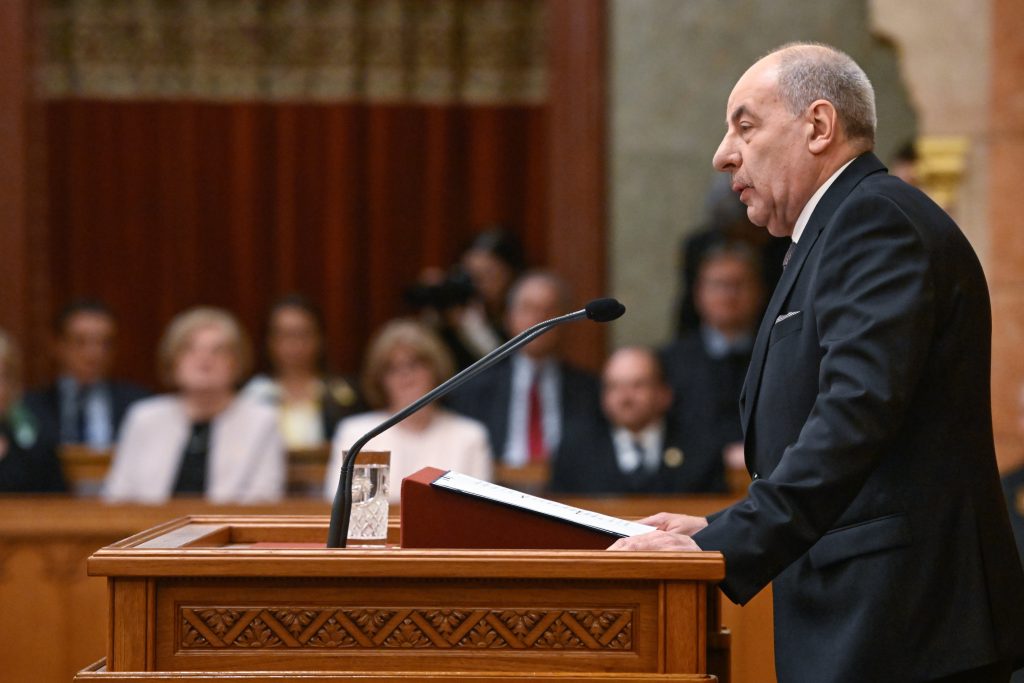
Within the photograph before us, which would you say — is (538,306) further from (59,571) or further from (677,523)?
(677,523)

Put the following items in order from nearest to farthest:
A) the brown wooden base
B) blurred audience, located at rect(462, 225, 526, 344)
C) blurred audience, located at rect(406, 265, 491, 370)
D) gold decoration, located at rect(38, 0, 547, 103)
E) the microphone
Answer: the brown wooden base < the microphone < blurred audience, located at rect(406, 265, 491, 370) < blurred audience, located at rect(462, 225, 526, 344) < gold decoration, located at rect(38, 0, 547, 103)

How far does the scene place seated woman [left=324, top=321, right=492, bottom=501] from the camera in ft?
17.9

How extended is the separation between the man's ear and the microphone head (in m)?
0.40

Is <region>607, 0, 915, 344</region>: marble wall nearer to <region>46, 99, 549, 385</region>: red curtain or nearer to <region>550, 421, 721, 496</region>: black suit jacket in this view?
<region>46, 99, 549, 385</region>: red curtain

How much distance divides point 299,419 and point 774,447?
467 cm

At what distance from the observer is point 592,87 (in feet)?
26.9

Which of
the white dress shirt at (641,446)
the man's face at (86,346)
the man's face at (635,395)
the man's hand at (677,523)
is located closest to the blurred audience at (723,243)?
the man's face at (635,395)

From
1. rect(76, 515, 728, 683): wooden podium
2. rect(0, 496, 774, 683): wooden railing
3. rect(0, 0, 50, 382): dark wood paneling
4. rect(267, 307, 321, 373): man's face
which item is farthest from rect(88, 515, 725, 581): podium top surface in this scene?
rect(0, 0, 50, 382): dark wood paneling

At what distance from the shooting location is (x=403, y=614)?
224 centimetres

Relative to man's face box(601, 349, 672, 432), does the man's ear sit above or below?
above

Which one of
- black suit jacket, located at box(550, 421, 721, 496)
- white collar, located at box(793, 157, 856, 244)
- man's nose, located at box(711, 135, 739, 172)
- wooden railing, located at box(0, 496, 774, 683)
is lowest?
wooden railing, located at box(0, 496, 774, 683)

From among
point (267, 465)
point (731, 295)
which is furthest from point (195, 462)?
point (731, 295)

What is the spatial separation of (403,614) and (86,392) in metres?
5.33

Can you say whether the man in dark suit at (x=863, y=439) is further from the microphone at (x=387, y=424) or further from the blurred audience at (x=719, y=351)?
the blurred audience at (x=719, y=351)
